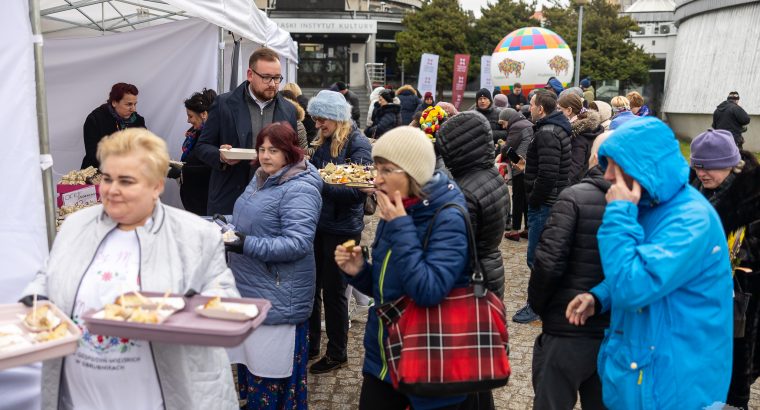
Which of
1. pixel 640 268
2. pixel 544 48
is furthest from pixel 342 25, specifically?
pixel 640 268

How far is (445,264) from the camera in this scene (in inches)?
104

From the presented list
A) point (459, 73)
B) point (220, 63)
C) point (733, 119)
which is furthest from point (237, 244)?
point (459, 73)

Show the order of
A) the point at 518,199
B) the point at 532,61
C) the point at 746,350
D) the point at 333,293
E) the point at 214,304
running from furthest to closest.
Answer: the point at 532,61, the point at 518,199, the point at 333,293, the point at 746,350, the point at 214,304

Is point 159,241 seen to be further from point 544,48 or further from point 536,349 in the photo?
point 544,48

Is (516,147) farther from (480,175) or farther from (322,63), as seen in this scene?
(322,63)

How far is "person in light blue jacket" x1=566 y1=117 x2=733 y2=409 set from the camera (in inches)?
95.9

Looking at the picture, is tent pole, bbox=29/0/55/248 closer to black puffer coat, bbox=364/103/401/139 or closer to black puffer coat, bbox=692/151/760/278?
black puffer coat, bbox=692/151/760/278

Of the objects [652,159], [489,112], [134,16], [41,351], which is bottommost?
[41,351]

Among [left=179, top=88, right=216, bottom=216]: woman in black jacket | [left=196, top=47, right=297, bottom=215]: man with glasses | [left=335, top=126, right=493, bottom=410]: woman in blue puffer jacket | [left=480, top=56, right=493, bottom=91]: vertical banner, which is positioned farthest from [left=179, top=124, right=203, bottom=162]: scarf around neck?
[left=480, top=56, right=493, bottom=91]: vertical banner

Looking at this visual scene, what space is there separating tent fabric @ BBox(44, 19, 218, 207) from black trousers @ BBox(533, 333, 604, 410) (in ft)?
16.6

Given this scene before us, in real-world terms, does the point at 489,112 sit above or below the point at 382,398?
above

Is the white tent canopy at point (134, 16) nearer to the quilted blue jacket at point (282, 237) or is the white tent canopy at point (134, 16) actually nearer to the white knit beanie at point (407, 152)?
the quilted blue jacket at point (282, 237)

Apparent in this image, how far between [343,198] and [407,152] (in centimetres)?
224

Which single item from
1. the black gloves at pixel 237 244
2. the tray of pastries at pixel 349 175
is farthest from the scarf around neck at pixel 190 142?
the black gloves at pixel 237 244
